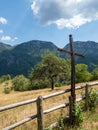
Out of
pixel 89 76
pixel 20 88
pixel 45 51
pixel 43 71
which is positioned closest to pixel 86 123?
pixel 43 71

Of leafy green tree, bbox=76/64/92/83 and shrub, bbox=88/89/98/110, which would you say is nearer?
shrub, bbox=88/89/98/110

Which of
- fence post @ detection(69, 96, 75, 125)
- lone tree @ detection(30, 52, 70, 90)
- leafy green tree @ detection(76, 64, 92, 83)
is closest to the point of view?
fence post @ detection(69, 96, 75, 125)

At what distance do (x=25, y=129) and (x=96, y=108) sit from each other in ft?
16.0

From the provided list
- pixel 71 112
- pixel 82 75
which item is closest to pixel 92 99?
pixel 71 112

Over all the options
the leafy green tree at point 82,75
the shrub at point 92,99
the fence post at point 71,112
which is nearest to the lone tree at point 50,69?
the shrub at point 92,99

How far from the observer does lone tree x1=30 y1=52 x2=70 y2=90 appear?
194 feet

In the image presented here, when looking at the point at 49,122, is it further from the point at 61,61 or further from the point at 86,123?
the point at 61,61

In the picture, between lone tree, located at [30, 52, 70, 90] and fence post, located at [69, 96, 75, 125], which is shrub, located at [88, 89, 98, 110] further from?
lone tree, located at [30, 52, 70, 90]

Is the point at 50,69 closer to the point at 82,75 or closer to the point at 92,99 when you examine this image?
the point at 92,99

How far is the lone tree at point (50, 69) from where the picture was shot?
59031 millimetres

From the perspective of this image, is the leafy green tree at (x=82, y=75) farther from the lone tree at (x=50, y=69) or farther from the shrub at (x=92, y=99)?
the shrub at (x=92, y=99)

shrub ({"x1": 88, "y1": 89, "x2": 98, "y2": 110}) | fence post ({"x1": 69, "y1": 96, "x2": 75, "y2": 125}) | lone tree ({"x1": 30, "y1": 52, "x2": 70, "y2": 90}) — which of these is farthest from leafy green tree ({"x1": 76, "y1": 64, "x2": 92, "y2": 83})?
A: fence post ({"x1": 69, "y1": 96, "x2": 75, "y2": 125})

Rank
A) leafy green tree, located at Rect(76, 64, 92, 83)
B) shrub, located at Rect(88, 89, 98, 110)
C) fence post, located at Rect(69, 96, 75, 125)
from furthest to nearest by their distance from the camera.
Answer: leafy green tree, located at Rect(76, 64, 92, 83), shrub, located at Rect(88, 89, 98, 110), fence post, located at Rect(69, 96, 75, 125)

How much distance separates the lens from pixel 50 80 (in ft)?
206
